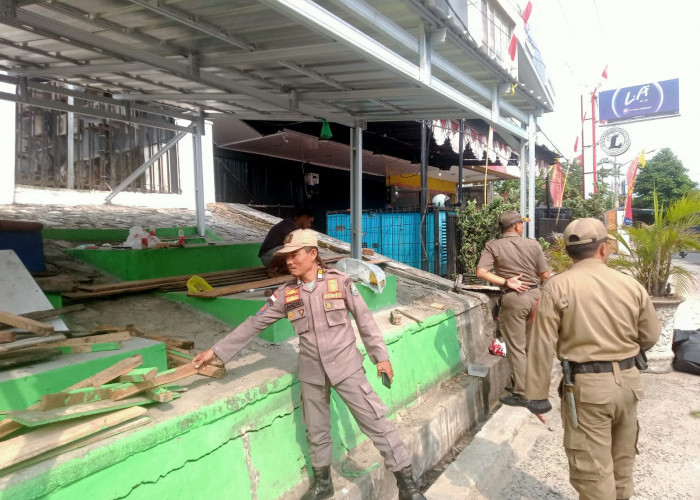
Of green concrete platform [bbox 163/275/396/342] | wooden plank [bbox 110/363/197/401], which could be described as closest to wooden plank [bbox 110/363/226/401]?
wooden plank [bbox 110/363/197/401]

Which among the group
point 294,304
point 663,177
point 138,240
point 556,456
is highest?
point 663,177

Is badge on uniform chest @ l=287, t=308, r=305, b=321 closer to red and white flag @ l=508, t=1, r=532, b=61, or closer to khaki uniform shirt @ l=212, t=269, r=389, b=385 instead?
khaki uniform shirt @ l=212, t=269, r=389, b=385

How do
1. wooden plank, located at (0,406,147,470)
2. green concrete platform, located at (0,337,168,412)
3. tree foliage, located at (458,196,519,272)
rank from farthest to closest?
tree foliage, located at (458,196,519,272) < green concrete platform, located at (0,337,168,412) < wooden plank, located at (0,406,147,470)

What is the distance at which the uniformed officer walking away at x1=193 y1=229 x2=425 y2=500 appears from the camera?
10.1 ft

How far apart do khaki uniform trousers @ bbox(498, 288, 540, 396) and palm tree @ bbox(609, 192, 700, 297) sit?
1991mm

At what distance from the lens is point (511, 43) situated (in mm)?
5527

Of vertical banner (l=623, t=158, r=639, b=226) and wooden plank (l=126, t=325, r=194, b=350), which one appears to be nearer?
wooden plank (l=126, t=325, r=194, b=350)

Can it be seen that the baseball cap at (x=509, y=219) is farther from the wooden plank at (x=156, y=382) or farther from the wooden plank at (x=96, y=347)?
the wooden plank at (x=96, y=347)

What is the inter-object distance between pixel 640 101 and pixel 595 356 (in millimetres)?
27787

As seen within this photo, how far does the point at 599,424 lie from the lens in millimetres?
2662

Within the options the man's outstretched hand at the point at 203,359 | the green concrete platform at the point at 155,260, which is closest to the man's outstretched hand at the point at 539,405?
the man's outstretched hand at the point at 203,359

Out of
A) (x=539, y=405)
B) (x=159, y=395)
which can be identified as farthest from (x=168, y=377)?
(x=539, y=405)

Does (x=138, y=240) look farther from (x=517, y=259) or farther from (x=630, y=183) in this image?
(x=630, y=183)

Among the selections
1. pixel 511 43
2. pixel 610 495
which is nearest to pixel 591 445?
pixel 610 495
